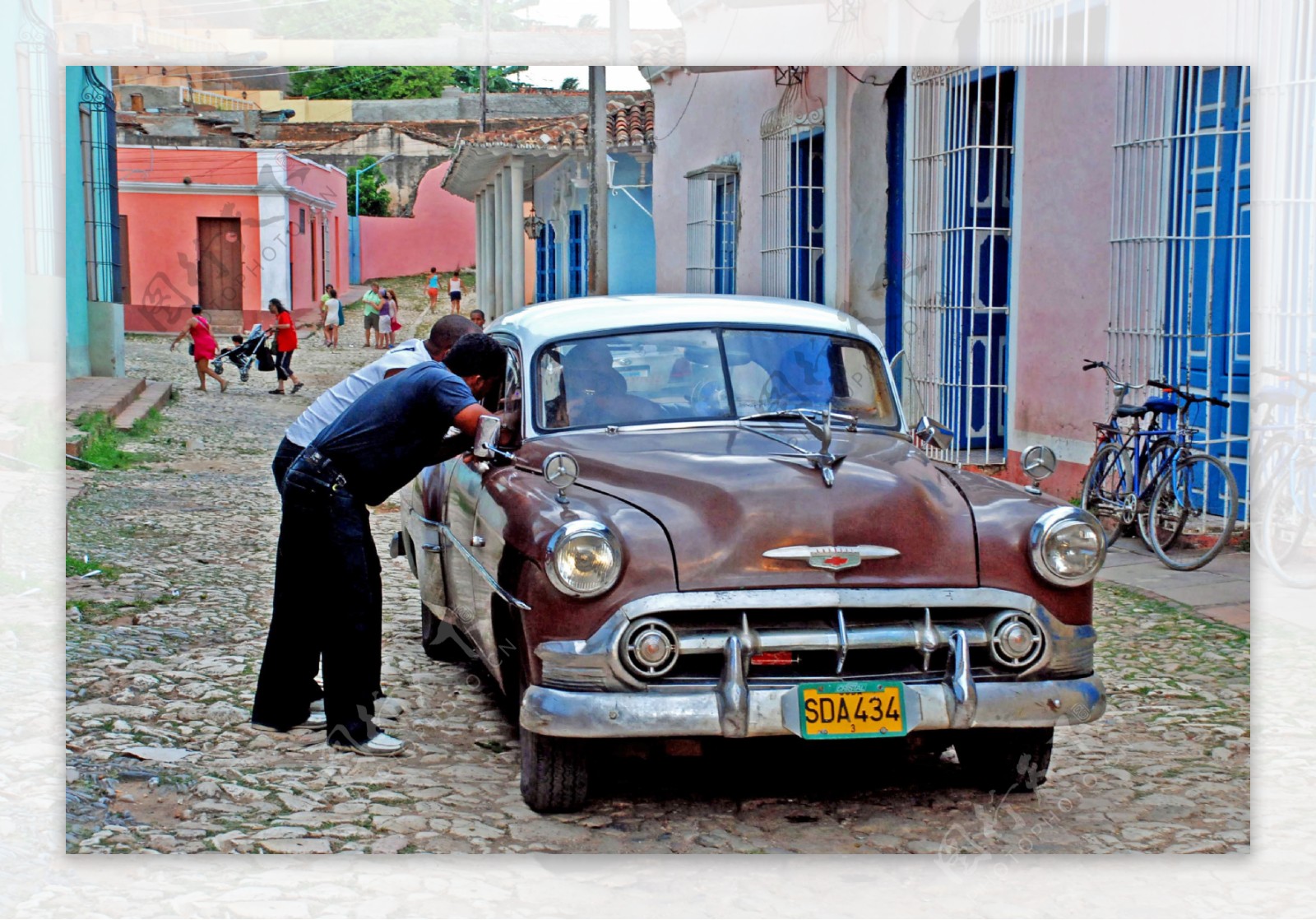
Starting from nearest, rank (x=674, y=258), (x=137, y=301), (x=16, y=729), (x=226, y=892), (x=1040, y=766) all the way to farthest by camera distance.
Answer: (x=226, y=892)
(x=1040, y=766)
(x=16, y=729)
(x=137, y=301)
(x=674, y=258)

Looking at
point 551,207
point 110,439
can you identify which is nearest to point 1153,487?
point 551,207

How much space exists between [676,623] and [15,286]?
196 cm

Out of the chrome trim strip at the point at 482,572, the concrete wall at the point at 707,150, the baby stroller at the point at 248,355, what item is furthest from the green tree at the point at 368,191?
the concrete wall at the point at 707,150

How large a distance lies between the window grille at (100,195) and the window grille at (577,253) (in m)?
2.69

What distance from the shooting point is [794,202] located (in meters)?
8.88

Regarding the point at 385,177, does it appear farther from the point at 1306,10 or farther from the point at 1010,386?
the point at 1306,10

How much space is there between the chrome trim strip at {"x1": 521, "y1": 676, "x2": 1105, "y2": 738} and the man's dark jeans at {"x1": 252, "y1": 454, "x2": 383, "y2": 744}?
0.89 m

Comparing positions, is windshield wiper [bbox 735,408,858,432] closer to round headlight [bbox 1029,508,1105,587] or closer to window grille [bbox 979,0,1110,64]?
round headlight [bbox 1029,508,1105,587]

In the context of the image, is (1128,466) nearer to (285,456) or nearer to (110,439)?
(285,456)

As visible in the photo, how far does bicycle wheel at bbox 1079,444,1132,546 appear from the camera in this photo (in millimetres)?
6398

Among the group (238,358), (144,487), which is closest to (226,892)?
(238,358)

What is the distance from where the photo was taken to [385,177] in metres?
6.41

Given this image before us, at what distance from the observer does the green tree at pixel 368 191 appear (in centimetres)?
611

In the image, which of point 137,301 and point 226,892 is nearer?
point 226,892
